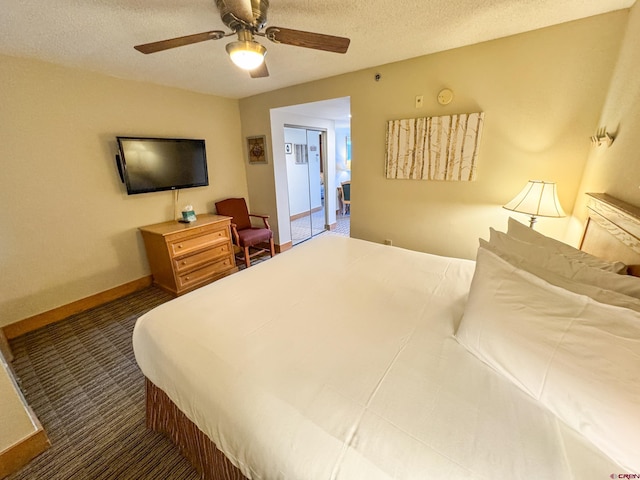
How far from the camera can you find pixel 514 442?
692 millimetres

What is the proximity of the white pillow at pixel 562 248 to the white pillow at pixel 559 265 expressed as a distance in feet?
0.21

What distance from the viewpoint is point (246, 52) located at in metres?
1.43

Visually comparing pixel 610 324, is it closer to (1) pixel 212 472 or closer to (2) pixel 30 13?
(1) pixel 212 472

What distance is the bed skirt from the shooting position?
1.01 metres

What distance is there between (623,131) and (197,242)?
146 inches

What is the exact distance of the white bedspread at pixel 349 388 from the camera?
2.21 ft

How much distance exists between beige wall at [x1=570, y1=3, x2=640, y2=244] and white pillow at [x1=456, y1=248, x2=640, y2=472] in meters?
0.95

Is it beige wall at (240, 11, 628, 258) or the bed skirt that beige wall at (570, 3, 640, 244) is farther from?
the bed skirt

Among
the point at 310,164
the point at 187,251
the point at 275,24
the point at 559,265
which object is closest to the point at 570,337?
the point at 559,265

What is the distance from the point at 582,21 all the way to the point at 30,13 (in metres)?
3.68

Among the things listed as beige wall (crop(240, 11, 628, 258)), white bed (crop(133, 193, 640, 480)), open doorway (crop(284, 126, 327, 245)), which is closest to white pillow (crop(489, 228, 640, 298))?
white bed (crop(133, 193, 640, 480))

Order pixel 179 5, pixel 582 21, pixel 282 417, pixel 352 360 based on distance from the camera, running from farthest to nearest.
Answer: pixel 582 21, pixel 179 5, pixel 352 360, pixel 282 417

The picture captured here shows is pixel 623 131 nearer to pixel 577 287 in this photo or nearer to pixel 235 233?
pixel 577 287

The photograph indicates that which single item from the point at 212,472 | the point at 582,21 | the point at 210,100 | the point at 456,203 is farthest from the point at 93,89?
the point at 582,21
